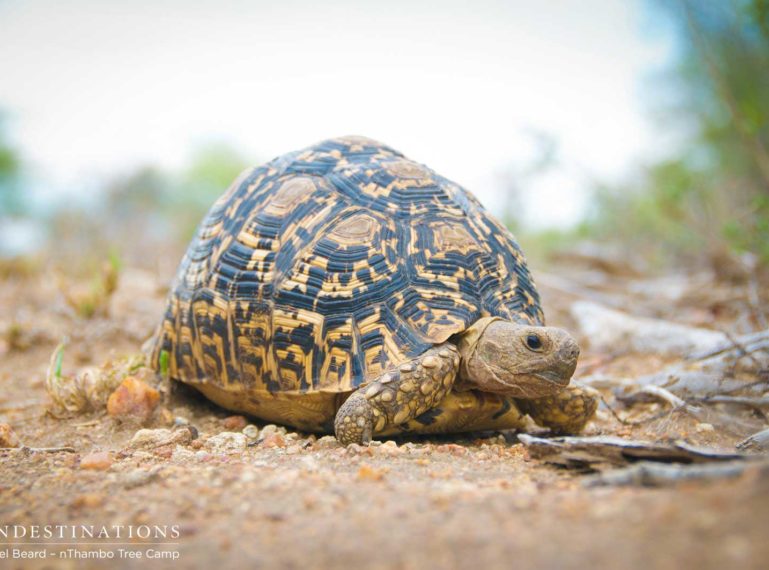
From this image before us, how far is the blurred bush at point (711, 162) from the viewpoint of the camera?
5.56 meters

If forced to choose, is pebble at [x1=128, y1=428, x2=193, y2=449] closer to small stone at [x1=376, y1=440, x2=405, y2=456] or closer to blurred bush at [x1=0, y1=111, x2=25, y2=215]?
small stone at [x1=376, y1=440, x2=405, y2=456]

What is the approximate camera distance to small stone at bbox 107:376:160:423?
328 centimetres

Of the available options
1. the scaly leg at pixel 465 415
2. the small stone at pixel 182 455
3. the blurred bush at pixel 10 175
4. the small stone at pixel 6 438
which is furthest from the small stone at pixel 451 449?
the blurred bush at pixel 10 175

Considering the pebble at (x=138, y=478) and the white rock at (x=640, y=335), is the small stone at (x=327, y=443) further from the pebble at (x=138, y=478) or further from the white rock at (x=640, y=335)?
the white rock at (x=640, y=335)

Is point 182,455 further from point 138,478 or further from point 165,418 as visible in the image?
point 165,418

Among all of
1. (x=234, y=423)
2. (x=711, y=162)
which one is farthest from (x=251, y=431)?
(x=711, y=162)

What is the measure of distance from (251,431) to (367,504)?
4.98 feet

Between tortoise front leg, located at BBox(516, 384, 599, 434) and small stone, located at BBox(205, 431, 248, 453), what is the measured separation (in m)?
1.36

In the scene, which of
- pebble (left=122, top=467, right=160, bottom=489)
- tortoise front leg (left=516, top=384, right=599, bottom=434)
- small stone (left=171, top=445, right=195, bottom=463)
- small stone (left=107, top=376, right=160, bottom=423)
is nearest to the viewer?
pebble (left=122, top=467, right=160, bottom=489)

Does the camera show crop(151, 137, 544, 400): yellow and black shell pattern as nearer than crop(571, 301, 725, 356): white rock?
Yes

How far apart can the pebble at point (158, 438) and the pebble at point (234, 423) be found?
371 mm

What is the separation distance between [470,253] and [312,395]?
1.02 m

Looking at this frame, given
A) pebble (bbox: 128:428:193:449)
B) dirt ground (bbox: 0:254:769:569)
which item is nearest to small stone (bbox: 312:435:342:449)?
dirt ground (bbox: 0:254:769:569)

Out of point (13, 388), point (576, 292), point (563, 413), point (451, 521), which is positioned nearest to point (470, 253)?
point (563, 413)
